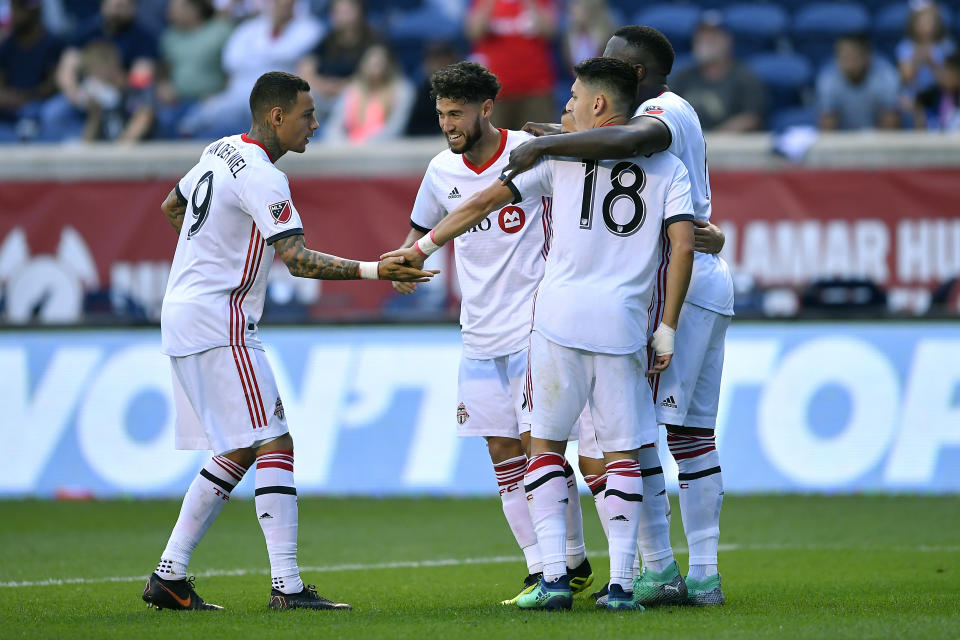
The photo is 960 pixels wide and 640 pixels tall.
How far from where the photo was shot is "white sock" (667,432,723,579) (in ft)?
20.5

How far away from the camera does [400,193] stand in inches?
519

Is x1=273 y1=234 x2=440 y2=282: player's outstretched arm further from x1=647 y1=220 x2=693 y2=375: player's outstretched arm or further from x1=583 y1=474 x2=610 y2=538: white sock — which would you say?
x1=583 y1=474 x2=610 y2=538: white sock

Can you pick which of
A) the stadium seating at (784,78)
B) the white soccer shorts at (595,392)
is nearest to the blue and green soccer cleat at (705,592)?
the white soccer shorts at (595,392)

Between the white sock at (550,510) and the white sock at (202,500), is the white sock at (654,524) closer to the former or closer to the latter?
the white sock at (550,510)

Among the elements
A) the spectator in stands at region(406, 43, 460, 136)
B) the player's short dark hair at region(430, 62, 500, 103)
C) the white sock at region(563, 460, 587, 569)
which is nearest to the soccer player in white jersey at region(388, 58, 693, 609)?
the player's short dark hair at region(430, 62, 500, 103)

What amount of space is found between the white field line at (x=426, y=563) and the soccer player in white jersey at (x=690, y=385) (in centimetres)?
200

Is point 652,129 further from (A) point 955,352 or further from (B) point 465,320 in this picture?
(A) point 955,352

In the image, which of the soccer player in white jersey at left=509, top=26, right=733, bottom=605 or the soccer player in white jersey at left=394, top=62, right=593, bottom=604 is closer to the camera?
the soccer player in white jersey at left=509, top=26, right=733, bottom=605

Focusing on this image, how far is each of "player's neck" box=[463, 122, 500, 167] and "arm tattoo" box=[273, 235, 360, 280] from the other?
2.80 feet

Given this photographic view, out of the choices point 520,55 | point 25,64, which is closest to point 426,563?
point 520,55

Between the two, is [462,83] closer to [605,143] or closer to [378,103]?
[605,143]

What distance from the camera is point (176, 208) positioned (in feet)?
21.8

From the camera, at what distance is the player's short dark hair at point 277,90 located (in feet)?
20.5

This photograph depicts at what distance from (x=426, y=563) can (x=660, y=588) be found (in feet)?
7.28
